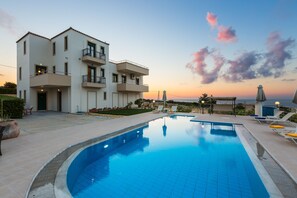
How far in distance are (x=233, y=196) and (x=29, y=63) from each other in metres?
21.1

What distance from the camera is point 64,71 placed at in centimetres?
1617

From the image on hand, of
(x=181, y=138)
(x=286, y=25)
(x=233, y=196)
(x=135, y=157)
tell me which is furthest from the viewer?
(x=286, y=25)

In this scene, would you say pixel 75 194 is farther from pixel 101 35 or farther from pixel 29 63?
pixel 101 35

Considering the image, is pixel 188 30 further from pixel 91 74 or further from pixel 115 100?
pixel 115 100

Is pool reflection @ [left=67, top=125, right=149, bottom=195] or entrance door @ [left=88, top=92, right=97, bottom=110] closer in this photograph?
pool reflection @ [left=67, top=125, right=149, bottom=195]

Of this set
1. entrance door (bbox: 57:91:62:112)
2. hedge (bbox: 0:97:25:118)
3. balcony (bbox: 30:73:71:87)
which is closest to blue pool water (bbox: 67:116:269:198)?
Answer: hedge (bbox: 0:97:25:118)

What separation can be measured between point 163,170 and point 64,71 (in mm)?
16365

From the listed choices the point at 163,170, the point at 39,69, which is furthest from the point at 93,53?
the point at 163,170

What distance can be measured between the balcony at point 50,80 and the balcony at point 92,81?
64.1 inches

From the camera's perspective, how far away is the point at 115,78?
2203 cm

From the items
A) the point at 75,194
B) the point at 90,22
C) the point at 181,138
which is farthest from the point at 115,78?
the point at 75,194

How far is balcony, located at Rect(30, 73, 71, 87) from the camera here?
1402cm

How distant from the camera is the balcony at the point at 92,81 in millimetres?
16381

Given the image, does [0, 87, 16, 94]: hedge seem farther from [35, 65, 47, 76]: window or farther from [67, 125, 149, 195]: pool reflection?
[67, 125, 149, 195]: pool reflection
